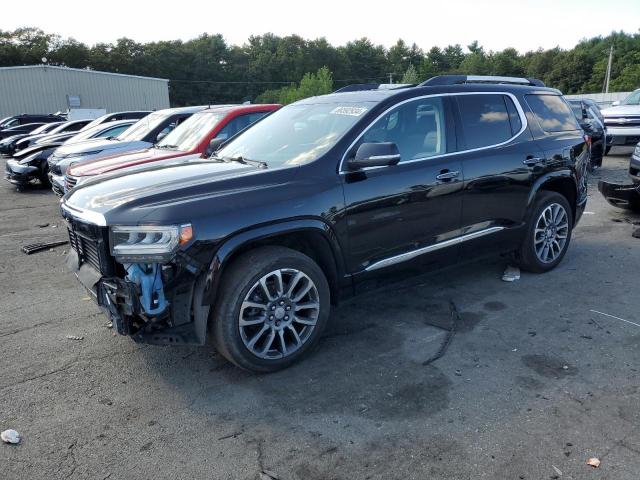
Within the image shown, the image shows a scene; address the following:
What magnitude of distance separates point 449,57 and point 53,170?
119m

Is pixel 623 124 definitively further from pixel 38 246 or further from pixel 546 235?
pixel 38 246

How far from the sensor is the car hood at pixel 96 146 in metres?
9.19

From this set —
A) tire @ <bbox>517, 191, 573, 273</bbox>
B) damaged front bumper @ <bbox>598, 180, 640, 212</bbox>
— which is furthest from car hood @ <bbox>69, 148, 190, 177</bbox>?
damaged front bumper @ <bbox>598, 180, 640, 212</bbox>

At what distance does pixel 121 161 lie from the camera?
294 inches

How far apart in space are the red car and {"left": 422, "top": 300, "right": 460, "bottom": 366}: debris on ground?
3.95m

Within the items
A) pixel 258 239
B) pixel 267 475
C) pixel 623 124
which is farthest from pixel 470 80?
pixel 623 124

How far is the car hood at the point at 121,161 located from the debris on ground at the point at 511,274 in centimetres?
453

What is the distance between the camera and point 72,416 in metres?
3.20

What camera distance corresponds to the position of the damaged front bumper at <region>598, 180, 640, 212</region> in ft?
24.4

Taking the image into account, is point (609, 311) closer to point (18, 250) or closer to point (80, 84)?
point (18, 250)

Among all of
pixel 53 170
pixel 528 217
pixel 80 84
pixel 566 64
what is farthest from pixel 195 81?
pixel 528 217

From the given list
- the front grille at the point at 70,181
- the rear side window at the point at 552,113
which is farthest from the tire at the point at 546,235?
the front grille at the point at 70,181

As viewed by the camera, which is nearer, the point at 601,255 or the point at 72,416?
the point at 72,416

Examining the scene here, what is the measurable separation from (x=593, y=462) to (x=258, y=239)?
2256 millimetres
